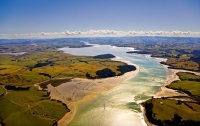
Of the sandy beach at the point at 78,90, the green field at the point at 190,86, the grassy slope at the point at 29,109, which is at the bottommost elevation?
the sandy beach at the point at 78,90

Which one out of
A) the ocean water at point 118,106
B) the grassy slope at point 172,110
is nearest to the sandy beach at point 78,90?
the ocean water at point 118,106

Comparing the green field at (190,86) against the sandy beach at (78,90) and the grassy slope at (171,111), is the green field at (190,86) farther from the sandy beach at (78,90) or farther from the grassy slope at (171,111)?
the sandy beach at (78,90)

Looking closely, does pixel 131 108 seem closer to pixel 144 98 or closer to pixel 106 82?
pixel 144 98

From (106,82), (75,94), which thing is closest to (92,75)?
(106,82)

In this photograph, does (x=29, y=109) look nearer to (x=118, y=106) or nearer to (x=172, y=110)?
(x=118, y=106)

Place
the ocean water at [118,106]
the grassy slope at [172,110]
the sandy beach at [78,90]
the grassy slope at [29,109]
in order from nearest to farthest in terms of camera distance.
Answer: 1. the ocean water at [118,106]
2. the grassy slope at [172,110]
3. the grassy slope at [29,109]
4. the sandy beach at [78,90]

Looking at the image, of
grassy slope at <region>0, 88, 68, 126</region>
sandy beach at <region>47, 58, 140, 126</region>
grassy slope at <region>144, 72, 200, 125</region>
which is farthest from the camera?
sandy beach at <region>47, 58, 140, 126</region>

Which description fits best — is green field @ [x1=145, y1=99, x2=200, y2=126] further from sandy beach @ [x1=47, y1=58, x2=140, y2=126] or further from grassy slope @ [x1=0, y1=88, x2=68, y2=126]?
grassy slope @ [x1=0, y1=88, x2=68, y2=126]

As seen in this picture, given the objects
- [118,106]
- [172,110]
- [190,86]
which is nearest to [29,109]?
[118,106]

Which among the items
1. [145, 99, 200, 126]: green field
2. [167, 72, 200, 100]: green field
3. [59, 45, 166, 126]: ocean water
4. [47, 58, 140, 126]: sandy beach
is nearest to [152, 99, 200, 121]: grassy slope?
[145, 99, 200, 126]: green field
